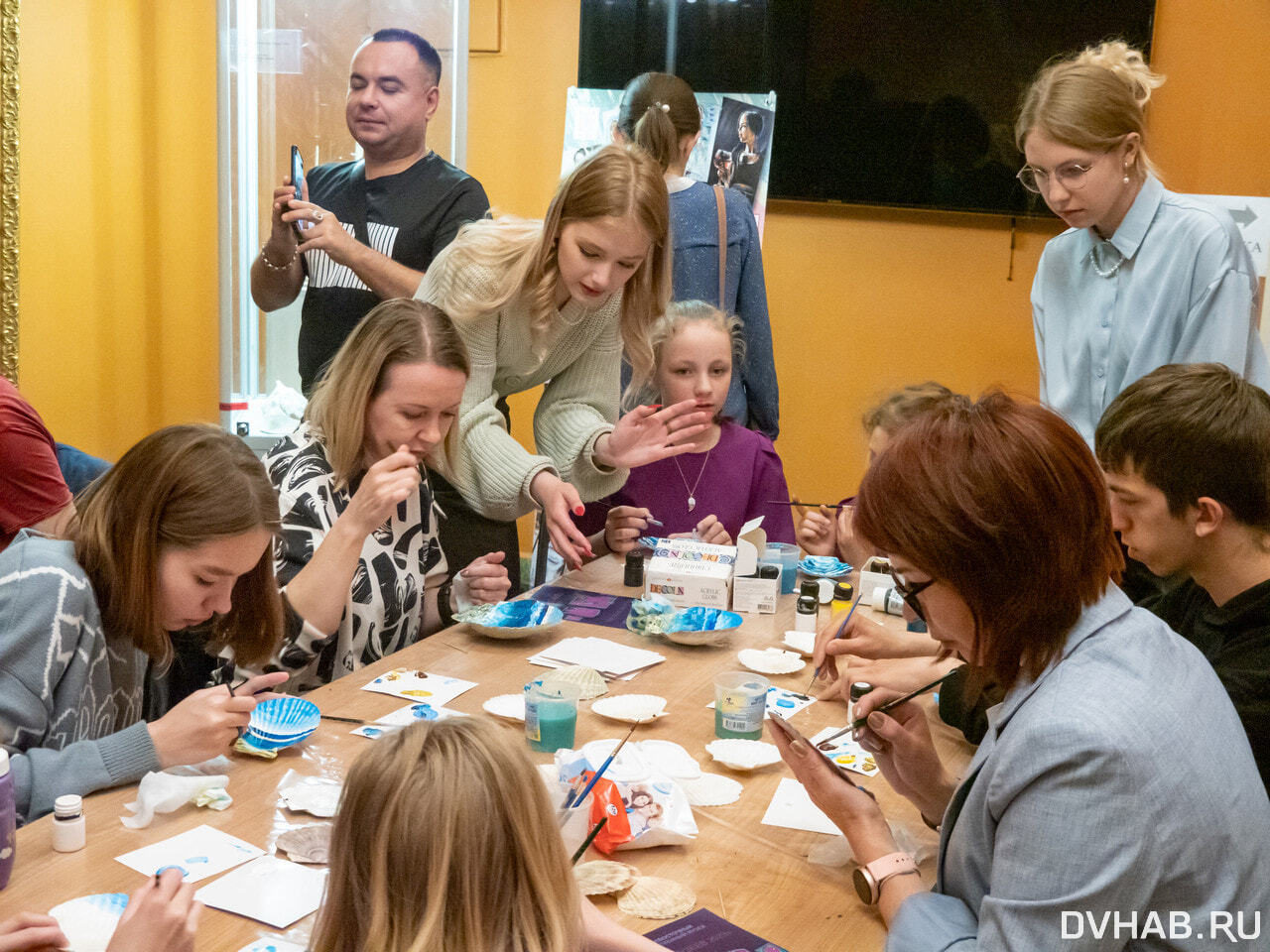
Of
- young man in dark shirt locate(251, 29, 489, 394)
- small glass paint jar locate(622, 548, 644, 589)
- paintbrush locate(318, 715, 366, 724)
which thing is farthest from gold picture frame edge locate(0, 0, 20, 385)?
paintbrush locate(318, 715, 366, 724)

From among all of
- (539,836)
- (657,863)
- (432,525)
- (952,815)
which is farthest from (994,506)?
(432,525)

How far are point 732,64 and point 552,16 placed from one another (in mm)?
800

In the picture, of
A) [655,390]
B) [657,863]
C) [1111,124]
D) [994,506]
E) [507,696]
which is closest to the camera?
[994,506]

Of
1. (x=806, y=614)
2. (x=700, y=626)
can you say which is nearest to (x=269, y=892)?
(x=700, y=626)

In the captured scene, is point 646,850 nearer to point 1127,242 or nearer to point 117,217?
point 1127,242

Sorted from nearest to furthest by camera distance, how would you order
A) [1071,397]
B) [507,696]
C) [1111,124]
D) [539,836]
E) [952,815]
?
1. [539,836]
2. [952,815]
3. [507,696]
4. [1111,124]
5. [1071,397]

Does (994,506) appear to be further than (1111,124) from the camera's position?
No

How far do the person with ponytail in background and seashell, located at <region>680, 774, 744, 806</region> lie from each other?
5.68 ft

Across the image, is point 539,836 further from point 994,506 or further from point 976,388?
point 976,388

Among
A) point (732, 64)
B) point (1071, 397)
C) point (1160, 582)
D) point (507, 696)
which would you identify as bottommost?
point (507, 696)

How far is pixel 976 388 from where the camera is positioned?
452cm

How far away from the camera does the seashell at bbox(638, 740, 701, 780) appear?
1698 mm

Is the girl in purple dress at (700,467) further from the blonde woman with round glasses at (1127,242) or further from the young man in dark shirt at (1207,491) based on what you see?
the young man in dark shirt at (1207,491)

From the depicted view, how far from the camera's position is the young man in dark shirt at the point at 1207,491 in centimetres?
173
